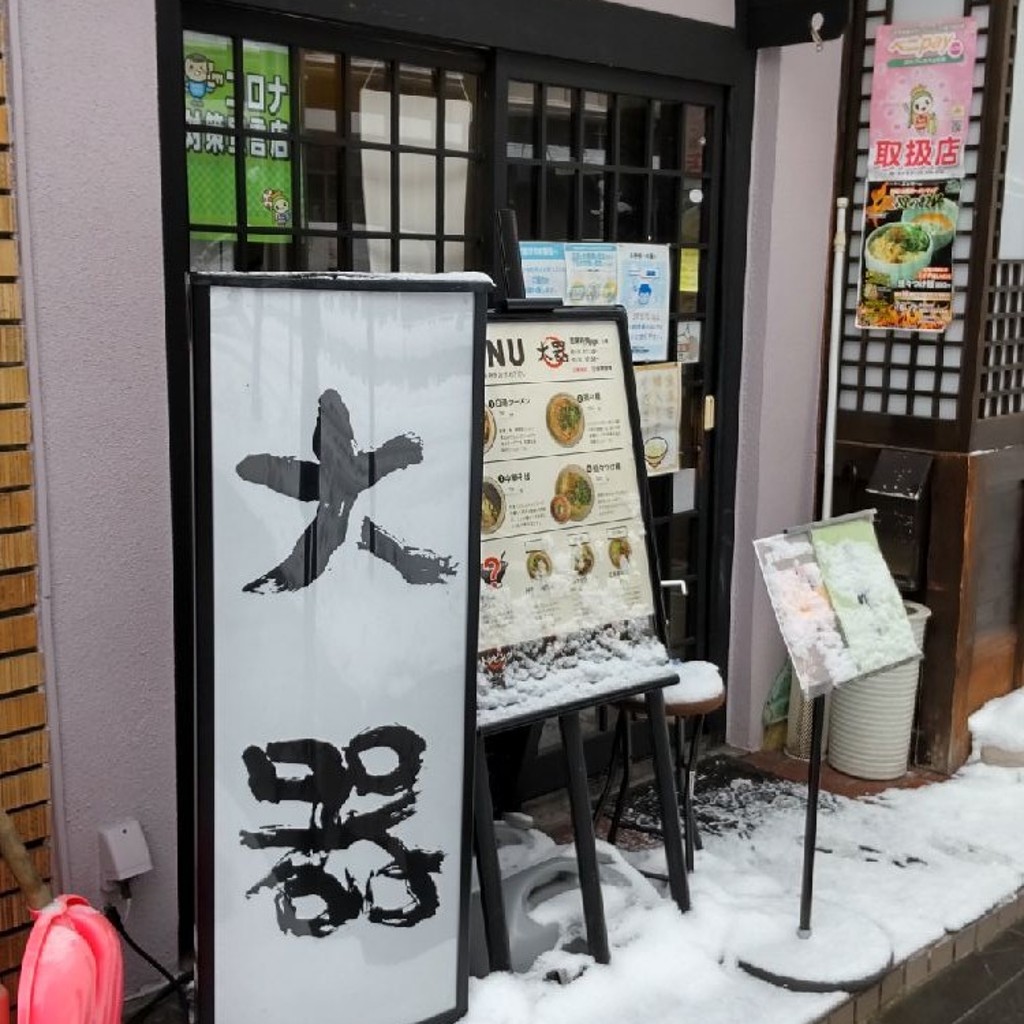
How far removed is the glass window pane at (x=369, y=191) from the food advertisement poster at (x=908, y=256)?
116 inches

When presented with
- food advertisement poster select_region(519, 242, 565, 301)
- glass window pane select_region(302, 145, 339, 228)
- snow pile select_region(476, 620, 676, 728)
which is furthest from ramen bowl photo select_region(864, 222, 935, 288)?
glass window pane select_region(302, 145, 339, 228)

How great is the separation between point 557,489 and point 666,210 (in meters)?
2.40

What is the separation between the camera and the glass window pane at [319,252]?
190 inches

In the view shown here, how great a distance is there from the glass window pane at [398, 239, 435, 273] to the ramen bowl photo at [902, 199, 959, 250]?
2821 mm

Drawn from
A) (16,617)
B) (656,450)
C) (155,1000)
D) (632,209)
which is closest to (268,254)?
(16,617)

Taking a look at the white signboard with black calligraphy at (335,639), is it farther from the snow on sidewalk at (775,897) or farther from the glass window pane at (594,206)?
the glass window pane at (594,206)

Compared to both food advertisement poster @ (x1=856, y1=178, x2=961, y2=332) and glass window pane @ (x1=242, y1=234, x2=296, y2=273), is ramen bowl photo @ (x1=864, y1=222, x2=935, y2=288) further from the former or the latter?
glass window pane @ (x1=242, y1=234, x2=296, y2=273)

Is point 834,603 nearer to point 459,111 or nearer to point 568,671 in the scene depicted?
point 568,671

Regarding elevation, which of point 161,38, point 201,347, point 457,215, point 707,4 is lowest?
point 201,347

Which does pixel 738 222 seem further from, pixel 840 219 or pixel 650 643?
pixel 650 643

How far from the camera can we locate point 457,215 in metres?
5.38

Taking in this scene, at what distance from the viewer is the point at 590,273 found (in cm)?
580

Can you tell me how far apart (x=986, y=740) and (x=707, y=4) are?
422 cm

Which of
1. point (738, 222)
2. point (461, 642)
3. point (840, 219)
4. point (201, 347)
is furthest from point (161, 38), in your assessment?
point (840, 219)
